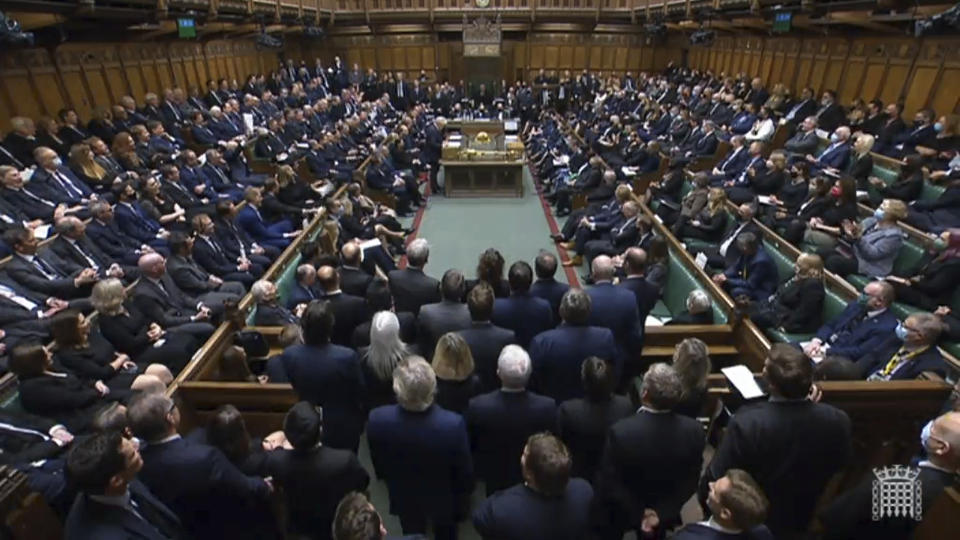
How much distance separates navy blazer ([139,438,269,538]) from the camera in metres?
2.49

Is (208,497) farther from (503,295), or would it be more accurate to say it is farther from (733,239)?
(733,239)

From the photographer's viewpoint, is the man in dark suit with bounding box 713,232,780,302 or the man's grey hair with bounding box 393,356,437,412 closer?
A: the man's grey hair with bounding box 393,356,437,412

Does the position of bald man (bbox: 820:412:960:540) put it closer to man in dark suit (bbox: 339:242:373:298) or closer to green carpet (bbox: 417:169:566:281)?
man in dark suit (bbox: 339:242:373:298)

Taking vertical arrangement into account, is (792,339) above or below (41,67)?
below

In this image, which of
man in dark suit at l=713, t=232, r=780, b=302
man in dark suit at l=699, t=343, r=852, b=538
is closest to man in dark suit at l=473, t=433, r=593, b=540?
man in dark suit at l=699, t=343, r=852, b=538

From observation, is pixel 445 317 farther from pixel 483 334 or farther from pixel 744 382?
pixel 744 382

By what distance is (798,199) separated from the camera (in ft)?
24.7

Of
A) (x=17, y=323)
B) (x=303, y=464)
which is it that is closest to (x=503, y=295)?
(x=303, y=464)

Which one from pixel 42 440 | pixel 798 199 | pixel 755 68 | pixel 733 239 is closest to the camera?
pixel 42 440

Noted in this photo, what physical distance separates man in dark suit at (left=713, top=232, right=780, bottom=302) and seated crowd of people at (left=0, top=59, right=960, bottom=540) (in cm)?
3

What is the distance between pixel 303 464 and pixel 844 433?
2.37m

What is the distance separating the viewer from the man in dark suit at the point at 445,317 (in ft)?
12.5

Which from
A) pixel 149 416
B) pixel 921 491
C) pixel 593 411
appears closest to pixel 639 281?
pixel 593 411

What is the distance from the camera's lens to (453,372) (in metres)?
3.03
